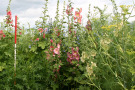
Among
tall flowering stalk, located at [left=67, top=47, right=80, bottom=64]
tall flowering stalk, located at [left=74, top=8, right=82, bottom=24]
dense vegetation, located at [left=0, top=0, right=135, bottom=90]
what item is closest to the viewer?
dense vegetation, located at [left=0, top=0, right=135, bottom=90]

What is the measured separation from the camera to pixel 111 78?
2.62 meters

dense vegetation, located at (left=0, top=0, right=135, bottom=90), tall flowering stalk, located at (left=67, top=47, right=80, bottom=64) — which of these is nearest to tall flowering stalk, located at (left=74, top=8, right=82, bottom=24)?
dense vegetation, located at (left=0, top=0, right=135, bottom=90)

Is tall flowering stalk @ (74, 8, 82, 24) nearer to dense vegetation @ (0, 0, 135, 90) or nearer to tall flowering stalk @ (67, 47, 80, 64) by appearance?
dense vegetation @ (0, 0, 135, 90)

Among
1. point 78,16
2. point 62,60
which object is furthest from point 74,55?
point 78,16

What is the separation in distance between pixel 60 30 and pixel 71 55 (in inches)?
32.3

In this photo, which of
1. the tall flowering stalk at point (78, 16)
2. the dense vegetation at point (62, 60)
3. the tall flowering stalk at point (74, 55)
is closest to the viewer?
the dense vegetation at point (62, 60)

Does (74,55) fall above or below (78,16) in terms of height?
below

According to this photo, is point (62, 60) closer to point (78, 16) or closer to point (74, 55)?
point (74, 55)

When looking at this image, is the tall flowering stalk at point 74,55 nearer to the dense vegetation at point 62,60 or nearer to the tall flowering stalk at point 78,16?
the dense vegetation at point 62,60

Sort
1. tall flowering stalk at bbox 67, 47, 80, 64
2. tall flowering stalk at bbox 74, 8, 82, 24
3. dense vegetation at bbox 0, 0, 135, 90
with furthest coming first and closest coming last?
1. tall flowering stalk at bbox 74, 8, 82, 24
2. tall flowering stalk at bbox 67, 47, 80, 64
3. dense vegetation at bbox 0, 0, 135, 90

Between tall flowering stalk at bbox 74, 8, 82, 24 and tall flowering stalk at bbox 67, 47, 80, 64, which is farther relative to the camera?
tall flowering stalk at bbox 74, 8, 82, 24

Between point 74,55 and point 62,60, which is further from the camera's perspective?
point 62,60

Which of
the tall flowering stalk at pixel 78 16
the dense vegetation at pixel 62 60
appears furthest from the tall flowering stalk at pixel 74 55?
the tall flowering stalk at pixel 78 16

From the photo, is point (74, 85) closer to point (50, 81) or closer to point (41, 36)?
point (50, 81)
